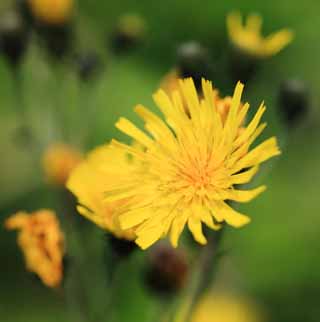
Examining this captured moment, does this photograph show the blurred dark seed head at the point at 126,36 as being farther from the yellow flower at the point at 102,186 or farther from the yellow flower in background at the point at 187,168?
the yellow flower in background at the point at 187,168

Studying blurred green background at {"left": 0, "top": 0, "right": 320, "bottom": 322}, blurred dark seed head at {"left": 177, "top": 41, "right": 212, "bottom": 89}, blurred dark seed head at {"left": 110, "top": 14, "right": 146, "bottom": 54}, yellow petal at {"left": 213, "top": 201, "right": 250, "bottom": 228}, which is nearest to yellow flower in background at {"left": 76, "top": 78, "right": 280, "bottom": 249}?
yellow petal at {"left": 213, "top": 201, "right": 250, "bottom": 228}

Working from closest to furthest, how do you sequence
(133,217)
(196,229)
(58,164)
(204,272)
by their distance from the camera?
(196,229)
(133,217)
(204,272)
(58,164)

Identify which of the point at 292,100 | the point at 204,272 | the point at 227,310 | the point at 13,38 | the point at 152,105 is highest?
the point at 13,38

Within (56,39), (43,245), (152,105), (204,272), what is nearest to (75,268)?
(43,245)

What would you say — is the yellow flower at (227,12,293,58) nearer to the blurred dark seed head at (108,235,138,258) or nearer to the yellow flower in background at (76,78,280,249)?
the yellow flower in background at (76,78,280,249)

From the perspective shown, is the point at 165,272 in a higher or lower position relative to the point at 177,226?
lower

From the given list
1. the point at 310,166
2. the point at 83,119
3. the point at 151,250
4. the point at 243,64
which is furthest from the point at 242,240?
the point at 243,64

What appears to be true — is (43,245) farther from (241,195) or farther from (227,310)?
(227,310)

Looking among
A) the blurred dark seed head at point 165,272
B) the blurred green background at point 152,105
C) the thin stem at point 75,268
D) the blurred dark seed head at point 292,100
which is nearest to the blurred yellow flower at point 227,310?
the blurred green background at point 152,105
